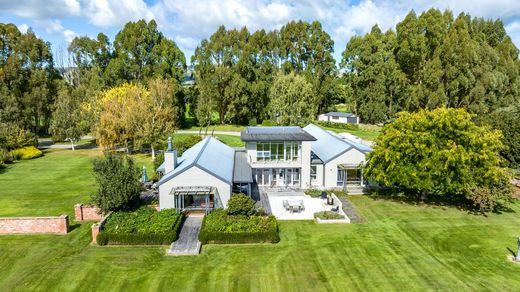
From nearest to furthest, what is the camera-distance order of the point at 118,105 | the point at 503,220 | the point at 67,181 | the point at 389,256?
the point at 389,256 < the point at 503,220 < the point at 67,181 < the point at 118,105

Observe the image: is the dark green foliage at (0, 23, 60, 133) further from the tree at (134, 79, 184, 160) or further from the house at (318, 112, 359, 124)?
the house at (318, 112, 359, 124)

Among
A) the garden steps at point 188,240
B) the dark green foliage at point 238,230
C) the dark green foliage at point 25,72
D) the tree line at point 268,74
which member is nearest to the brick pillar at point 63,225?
the garden steps at point 188,240

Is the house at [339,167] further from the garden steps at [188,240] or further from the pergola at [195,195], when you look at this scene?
the garden steps at [188,240]

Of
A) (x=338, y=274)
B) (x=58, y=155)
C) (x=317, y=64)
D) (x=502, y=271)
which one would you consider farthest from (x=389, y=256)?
(x=317, y=64)

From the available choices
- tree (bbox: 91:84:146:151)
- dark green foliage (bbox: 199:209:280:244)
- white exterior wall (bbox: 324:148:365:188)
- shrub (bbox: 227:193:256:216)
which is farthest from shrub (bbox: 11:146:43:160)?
white exterior wall (bbox: 324:148:365:188)

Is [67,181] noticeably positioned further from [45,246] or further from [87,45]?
[87,45]
